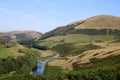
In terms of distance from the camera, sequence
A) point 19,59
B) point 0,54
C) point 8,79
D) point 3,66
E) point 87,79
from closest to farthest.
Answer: point 8,79 < point 87,79 < point 3,66 < point 19,59 < point 0,54

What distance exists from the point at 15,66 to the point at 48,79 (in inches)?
2887

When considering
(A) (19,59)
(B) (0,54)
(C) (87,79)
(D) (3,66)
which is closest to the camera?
(C) (87,79)

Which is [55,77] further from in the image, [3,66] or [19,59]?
[19,59]

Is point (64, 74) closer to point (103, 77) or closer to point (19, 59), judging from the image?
point (103, 77)

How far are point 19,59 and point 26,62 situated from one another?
16.7 feet

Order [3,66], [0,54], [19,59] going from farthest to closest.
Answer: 1. [0,54]
2. [19,59]
3. [3,66]

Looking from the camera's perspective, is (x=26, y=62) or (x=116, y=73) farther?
(x=26, y=62)

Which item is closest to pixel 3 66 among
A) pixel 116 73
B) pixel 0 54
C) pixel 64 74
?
pixel 0 54

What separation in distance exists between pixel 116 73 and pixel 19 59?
8912 cm

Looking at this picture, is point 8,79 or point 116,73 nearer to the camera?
point 8,79

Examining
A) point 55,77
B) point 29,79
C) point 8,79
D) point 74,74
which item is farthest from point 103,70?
point 8,79

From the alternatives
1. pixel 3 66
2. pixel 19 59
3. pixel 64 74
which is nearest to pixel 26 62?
pixel 19 59

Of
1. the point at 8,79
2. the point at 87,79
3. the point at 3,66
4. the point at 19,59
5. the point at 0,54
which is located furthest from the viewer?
the point at 0,54

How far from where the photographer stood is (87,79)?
95.2 m
